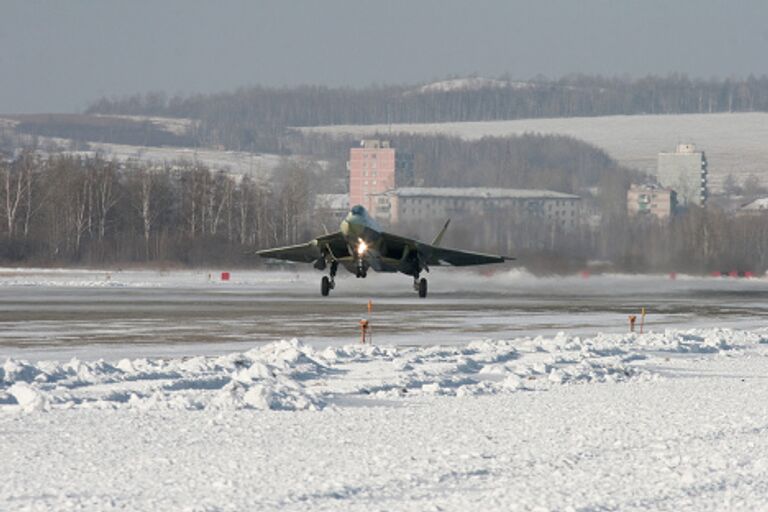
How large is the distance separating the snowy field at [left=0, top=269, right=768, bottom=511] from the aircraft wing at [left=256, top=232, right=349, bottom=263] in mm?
13801

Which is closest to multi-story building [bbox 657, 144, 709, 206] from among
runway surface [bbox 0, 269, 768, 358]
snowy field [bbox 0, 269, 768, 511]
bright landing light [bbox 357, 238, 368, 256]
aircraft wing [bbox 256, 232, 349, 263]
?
runway surface [bbox 0, 269, 768, 358]

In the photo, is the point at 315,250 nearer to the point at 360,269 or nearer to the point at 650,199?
the point at 360,269

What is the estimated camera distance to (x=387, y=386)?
55.2 feet

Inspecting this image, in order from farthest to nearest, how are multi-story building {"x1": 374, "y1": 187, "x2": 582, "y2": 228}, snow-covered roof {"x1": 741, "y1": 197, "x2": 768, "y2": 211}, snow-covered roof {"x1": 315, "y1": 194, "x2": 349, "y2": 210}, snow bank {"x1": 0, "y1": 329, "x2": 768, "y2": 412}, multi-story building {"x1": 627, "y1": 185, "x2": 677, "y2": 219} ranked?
snow-covered roof {"x1": 741, "y1": 197, "x2": 768, "y2": 211}, snow-covered roof {"x1": 315, "y1": 194, "x2": 349, "y2": 210}, multi-story building {"x1": 627, "y1": 185, "x2": 677, "y2": 219}, multi-story building {"x1": 374, "y1": 187, "x2": 582, "y2": 228}, snow bank {"x1": 0, "y1": 329, "x2": 768, "y2": 412}

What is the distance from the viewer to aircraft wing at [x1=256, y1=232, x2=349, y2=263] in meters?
44.7

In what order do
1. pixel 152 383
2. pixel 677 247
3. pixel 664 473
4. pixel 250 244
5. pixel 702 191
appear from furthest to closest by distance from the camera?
pixel 702 191 < pixel 250 244 < pixel 677 247 < pixel 152 383 < pixel 664 473

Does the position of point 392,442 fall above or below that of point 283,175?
below

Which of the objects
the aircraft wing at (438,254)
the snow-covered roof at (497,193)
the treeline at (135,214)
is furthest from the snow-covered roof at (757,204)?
the aircraft wing at (438,254)

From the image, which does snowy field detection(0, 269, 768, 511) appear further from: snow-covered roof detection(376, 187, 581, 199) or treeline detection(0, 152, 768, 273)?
snow-covered roof detection(376, 187, 581, 199)

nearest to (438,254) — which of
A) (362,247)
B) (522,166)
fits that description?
(362,247)

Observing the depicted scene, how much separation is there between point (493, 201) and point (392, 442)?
81.6 m

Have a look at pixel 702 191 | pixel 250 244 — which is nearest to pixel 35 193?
pixel 250 244

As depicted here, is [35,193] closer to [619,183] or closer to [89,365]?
[619,183]

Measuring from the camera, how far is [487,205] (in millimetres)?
90062
